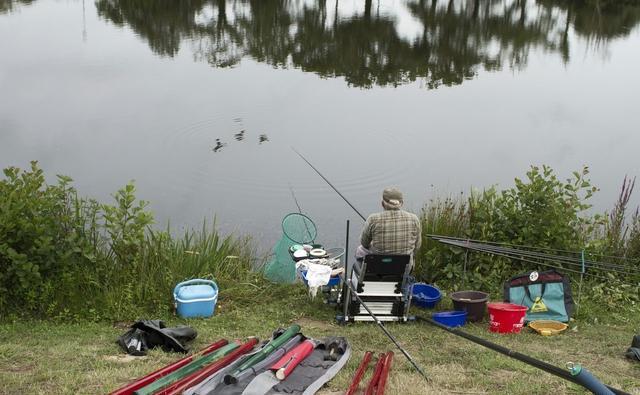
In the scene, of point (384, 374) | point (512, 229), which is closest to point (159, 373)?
point (384, 374)

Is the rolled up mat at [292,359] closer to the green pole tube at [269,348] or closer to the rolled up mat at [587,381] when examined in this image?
the green pole tube at [269,348]

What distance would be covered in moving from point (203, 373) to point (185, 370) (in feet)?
A: 0.39

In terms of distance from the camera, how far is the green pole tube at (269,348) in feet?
13.7

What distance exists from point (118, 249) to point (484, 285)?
2991 mm

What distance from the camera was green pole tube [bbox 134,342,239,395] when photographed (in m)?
3.83

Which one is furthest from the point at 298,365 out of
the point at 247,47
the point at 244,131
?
the point at 247,47

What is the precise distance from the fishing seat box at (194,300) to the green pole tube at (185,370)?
1153 millimetres

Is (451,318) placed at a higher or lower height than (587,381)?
lower

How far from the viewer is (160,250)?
6.39 m

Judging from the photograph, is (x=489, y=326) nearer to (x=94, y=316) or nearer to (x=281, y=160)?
(x=94, y=316)

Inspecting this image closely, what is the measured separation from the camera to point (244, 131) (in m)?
12.5

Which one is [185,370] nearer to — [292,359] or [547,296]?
[292,359]

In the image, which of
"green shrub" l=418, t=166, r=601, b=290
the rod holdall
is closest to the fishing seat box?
A: "green shrub" l=418, t=166, r=601, b=290

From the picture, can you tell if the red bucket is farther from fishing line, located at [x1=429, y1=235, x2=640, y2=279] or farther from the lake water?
the lake water
